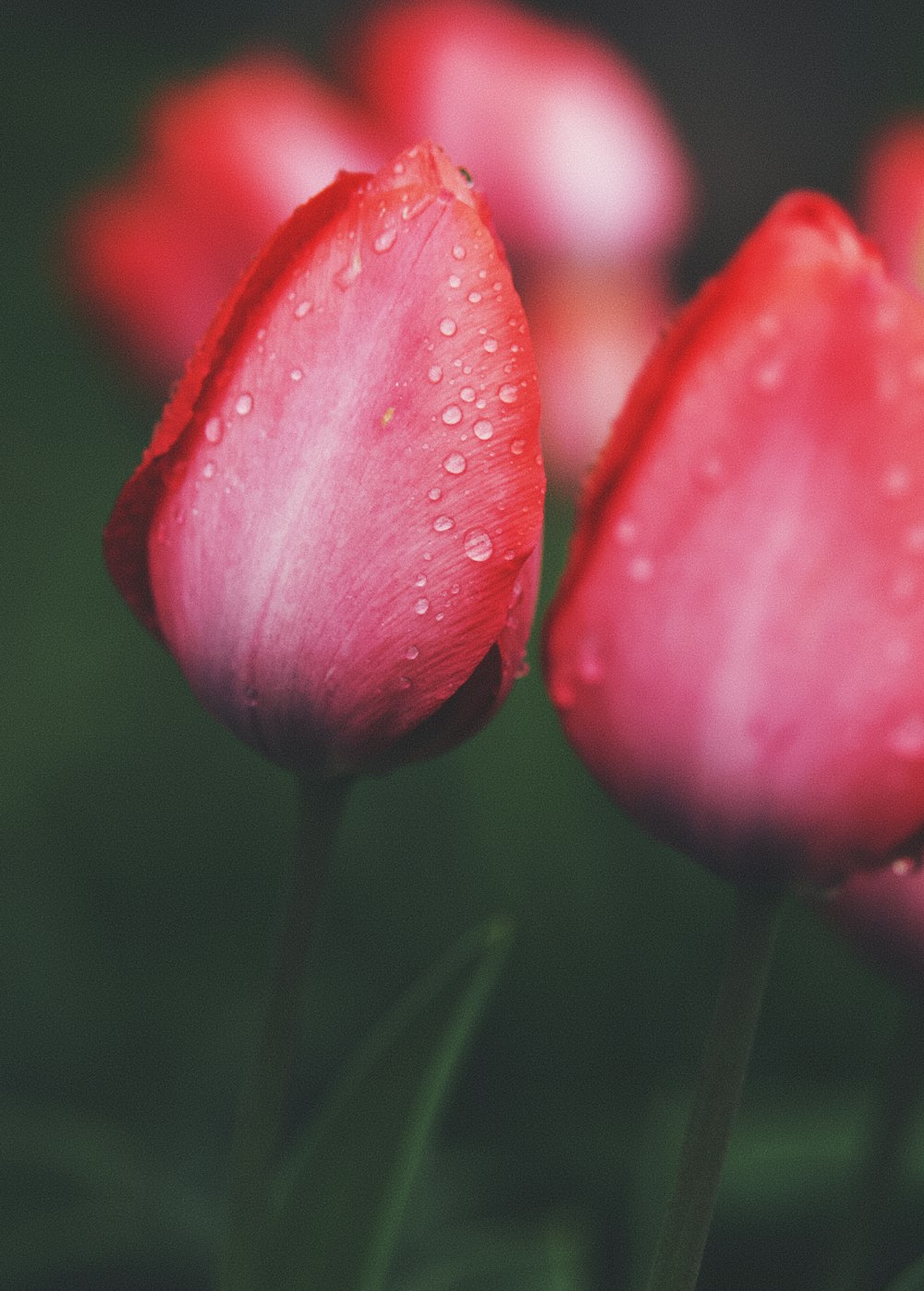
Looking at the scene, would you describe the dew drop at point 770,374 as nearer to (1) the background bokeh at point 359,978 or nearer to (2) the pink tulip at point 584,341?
(1) the background bokeh at point 359,978

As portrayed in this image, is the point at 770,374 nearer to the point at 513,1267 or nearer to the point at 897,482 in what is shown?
the point at 897,482

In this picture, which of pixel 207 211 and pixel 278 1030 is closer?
pixel 278 1030

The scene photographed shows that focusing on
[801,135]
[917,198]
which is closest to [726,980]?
[917,198]

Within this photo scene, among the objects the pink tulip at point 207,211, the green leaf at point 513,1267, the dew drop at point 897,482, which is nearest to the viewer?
the dew drop at point 897,482

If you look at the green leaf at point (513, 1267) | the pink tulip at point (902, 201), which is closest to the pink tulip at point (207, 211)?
the pink tulip at point (902, 201)

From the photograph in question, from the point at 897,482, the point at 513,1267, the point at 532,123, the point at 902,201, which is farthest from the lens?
the point at 532,123

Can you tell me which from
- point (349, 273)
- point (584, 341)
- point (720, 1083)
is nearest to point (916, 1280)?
point (720, 1083)
